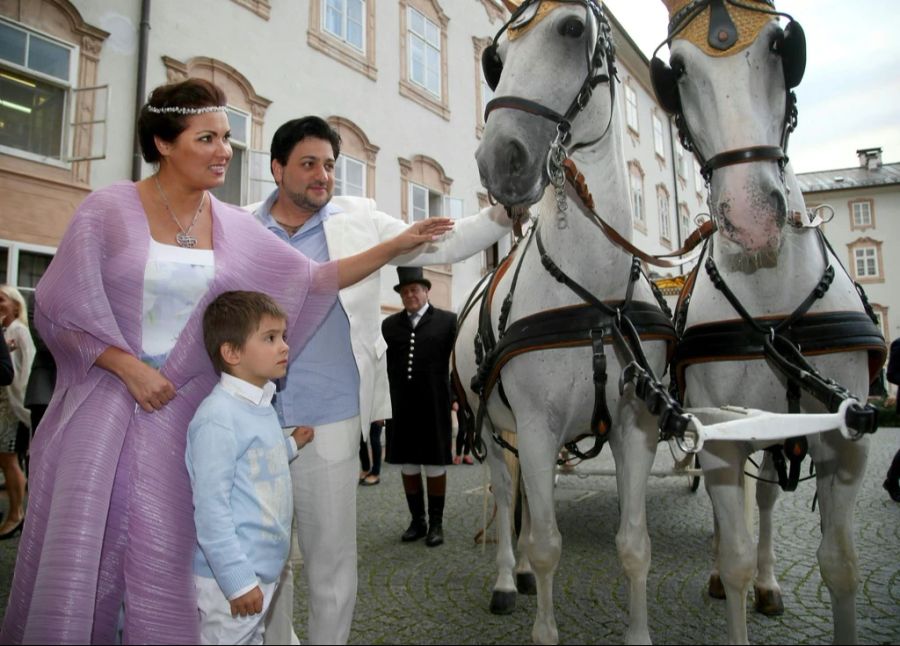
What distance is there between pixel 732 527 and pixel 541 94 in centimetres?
169

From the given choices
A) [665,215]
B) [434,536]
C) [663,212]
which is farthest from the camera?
[665,215]

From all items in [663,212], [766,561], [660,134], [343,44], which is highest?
[660,134]

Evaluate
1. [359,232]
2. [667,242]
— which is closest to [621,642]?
[359,232]

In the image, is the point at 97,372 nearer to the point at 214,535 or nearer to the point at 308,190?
the point at 214,535

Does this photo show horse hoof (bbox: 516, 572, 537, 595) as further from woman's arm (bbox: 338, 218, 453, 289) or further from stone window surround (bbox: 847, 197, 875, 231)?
stone window surround (bbox: 847, 197, 875, 231)

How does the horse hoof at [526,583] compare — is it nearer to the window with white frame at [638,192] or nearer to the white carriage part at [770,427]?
the white carriage part at [770,427]

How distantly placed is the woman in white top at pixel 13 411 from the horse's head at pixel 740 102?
17.5ft

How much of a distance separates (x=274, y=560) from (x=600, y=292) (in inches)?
58.3

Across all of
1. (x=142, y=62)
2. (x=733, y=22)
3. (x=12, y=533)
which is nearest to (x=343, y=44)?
(x=142, y=62)

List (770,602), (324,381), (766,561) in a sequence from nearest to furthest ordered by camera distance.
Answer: (324,381), (770,602), (766,561)

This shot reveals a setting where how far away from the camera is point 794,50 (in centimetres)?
196

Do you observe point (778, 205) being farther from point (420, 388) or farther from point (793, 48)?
point (420, 388)

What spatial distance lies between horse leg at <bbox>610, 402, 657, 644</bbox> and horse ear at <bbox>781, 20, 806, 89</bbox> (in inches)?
50.0

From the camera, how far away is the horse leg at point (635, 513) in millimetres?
2246
